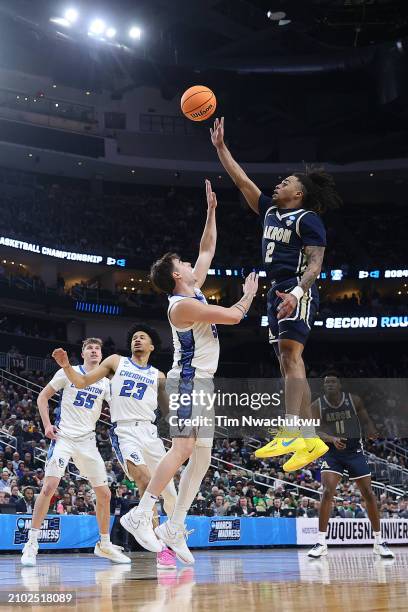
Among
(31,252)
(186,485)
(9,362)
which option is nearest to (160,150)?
(31,252)

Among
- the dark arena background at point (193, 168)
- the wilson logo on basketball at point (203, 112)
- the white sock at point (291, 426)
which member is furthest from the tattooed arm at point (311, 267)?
the dark arena background at point (193, 168)

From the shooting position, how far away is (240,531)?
58.2 feet

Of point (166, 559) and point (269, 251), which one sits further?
point (269, 251)

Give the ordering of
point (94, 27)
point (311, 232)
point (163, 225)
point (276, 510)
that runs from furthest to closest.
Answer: point (163, 225) < point (94, 27) < point (276, 510) < point (311, 232)

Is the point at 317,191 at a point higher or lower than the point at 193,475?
higher

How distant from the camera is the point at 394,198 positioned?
45.2 meters

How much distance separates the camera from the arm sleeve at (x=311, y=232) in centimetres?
749

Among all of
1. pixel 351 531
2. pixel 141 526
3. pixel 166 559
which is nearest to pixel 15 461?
pixel 351 531

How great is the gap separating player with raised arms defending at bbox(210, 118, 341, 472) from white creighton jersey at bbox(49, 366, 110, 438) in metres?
3.48

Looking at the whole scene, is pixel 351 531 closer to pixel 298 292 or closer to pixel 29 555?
pixel 29 555

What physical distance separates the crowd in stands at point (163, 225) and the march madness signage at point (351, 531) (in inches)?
850

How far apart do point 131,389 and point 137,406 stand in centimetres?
27

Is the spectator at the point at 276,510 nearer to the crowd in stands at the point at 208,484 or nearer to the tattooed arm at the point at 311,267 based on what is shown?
the crowd in stands at the point at 208,484

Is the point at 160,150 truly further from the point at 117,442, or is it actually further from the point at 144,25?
the point at 117,442
